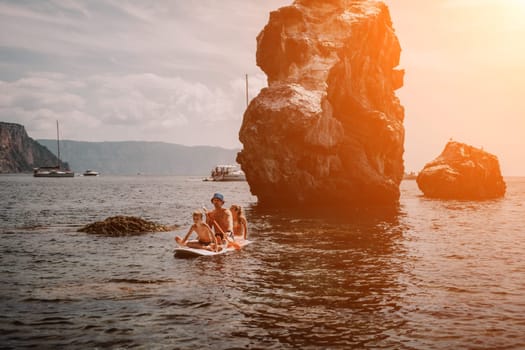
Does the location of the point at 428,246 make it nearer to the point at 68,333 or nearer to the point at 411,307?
the point at 411,307

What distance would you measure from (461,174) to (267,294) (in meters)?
71.1

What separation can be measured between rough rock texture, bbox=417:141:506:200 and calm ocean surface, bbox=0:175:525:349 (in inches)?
2118

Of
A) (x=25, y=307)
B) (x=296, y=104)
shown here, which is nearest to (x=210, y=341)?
(x=25, y=307)

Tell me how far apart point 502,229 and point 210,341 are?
29397mm

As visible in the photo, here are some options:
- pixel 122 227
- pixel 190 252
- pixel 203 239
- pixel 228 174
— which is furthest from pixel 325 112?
pixel 228 174

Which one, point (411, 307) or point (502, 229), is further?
point (502, 229)

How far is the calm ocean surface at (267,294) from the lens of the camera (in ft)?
34.3

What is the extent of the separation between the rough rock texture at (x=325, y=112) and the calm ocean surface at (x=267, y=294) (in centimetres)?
3049

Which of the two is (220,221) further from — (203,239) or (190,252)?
(190,252)

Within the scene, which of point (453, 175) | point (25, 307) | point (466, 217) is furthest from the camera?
point (453, 175)

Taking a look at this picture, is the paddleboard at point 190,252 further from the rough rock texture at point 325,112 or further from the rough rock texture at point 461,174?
the rough rock texture at point 461,174

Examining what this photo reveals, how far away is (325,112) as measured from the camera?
5800 centimetres

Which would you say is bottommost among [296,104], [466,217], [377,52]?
[466,217]

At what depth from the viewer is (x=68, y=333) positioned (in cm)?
1058
